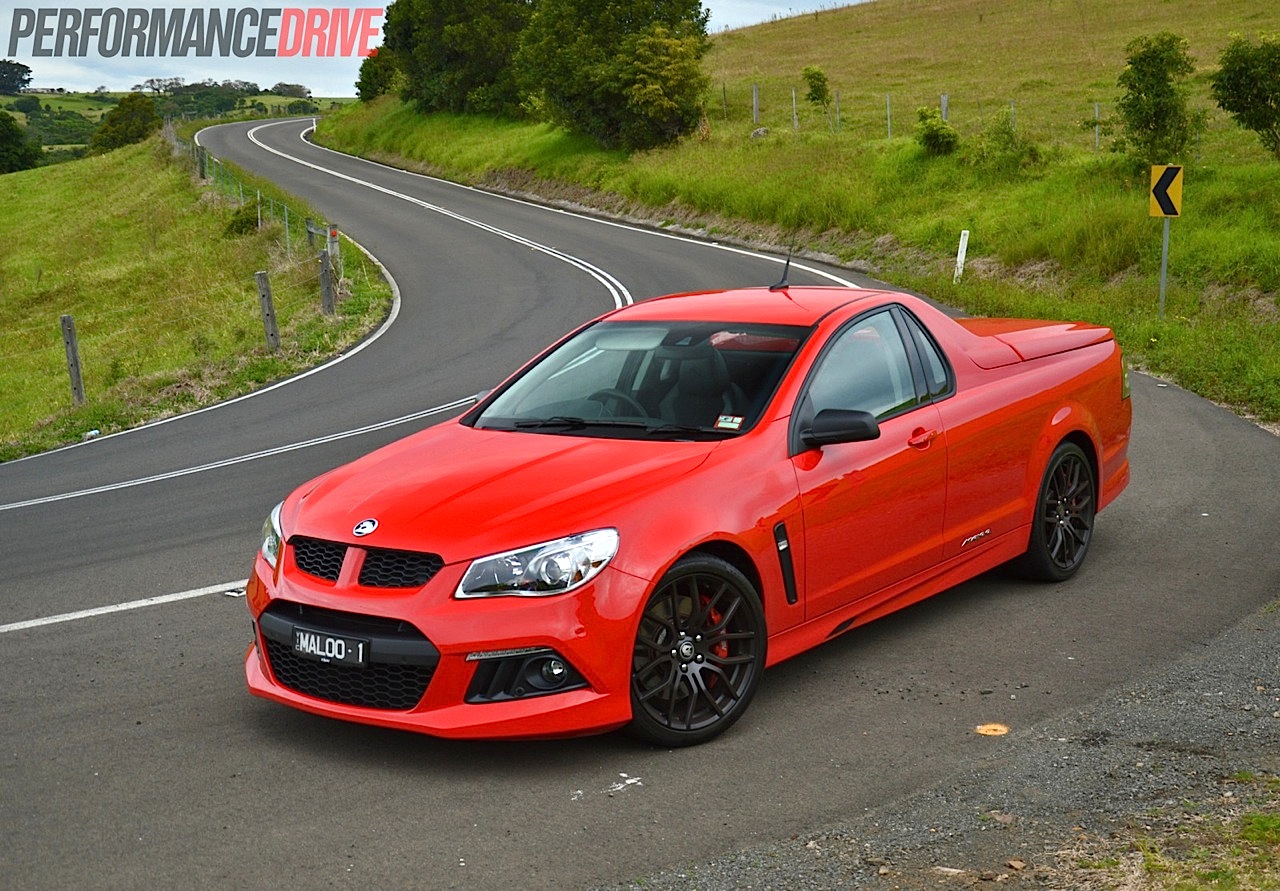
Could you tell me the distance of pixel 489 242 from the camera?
34.8 metres

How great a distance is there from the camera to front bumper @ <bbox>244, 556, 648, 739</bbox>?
5125 mm

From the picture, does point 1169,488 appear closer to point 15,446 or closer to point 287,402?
point 287,402

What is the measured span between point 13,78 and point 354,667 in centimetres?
17530

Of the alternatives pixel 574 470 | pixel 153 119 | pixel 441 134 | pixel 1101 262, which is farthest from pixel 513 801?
pixel 153 119

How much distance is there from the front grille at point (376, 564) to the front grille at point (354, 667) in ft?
0.46

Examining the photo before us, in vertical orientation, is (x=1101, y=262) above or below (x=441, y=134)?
below

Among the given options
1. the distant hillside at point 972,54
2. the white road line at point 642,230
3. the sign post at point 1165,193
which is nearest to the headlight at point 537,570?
the white road line at point 642,230

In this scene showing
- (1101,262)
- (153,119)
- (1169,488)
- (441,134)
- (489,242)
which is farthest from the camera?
(153,119)

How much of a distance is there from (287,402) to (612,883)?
43.9 feet

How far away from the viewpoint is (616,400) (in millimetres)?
6512

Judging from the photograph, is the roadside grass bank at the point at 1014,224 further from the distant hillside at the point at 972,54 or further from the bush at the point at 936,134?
the distant hillside at the point at 972,54

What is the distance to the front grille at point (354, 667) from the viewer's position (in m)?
5.16

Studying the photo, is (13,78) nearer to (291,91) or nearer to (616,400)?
(291,91)

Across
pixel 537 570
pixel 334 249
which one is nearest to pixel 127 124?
pixel 334 249
